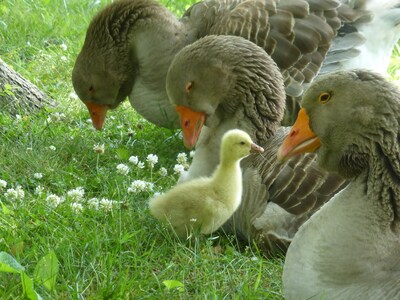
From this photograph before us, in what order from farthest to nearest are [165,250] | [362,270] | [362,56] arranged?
[362,56], [165,250], [362,270]

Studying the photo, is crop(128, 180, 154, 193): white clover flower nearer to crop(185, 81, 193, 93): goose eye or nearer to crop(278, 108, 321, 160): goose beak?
crop(185, 81, 193, 93): goose eye

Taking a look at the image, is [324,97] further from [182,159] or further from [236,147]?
[182,159]

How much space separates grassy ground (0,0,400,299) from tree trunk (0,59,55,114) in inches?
4.8

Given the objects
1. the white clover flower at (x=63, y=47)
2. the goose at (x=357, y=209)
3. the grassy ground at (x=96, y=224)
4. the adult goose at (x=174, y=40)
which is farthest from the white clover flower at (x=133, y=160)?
the white clover flower at (x=63, y=47)

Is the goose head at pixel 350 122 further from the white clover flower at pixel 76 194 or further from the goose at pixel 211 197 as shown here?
the white clover flower at pixel 76 194

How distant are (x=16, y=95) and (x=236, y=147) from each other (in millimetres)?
3203

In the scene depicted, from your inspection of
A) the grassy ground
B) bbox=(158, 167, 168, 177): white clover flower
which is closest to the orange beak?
the grassy ground

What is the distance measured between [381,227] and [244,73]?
7.42ft

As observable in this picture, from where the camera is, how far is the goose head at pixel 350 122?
3965mm

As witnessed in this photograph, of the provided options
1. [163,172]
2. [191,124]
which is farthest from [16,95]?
[191,124]

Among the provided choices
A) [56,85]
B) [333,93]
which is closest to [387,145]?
[333,93]

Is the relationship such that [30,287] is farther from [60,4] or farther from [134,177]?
[60,4]

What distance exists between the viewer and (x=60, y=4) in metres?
10.6

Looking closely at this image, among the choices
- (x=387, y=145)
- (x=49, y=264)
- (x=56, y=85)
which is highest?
(x=387, y=145)
